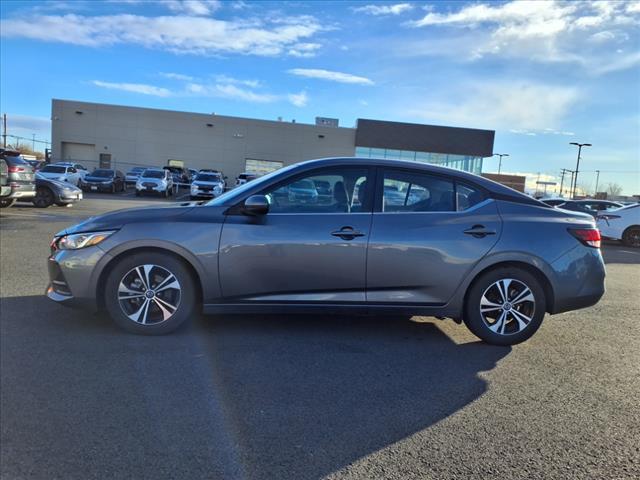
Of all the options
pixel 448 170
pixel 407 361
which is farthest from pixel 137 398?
pixel 448 170

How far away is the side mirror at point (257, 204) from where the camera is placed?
448 cm

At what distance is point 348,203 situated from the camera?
4.72 metres

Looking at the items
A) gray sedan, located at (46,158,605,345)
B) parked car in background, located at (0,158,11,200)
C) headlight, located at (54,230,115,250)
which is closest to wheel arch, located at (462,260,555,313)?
gray sedan, located at (46,158,605,345)

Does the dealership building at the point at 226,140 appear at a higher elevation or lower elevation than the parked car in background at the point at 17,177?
higher

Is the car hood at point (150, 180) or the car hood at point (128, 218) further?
the car hood at point (150, 180)

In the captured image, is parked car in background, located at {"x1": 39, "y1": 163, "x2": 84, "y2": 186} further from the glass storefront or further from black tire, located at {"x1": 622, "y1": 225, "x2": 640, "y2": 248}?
black tire, located at {"x1": 622, "y1": 225, "x2": 640, "y2": 248}

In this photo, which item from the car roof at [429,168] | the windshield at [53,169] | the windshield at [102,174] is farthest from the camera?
the windshield at [102,174]

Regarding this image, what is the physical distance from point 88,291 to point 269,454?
8.32ft

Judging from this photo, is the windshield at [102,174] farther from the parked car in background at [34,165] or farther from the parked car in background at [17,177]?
the parked car in background at [17,177]

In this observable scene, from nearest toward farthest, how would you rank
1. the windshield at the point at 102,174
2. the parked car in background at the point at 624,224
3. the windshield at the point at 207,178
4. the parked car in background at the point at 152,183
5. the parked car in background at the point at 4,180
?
1. the parked car in background at the point at 4,180
2. the parked car in background at the point at 624,224
3. the parked car in background at the point at 152,183
4. the windshield at the point at 207,178
5. the windshield at the point at 102,174

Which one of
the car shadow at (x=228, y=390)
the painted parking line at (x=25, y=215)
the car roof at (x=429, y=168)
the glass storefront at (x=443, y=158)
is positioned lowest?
the car shadow at (x=228, y=390)

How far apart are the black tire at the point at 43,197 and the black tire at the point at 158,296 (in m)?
13.9

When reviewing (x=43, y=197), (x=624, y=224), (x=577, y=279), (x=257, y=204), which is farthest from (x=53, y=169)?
(x=577, y=279)

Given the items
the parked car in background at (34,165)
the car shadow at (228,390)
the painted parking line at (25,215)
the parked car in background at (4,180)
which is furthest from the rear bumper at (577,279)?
the parked car in background at (34,165)
